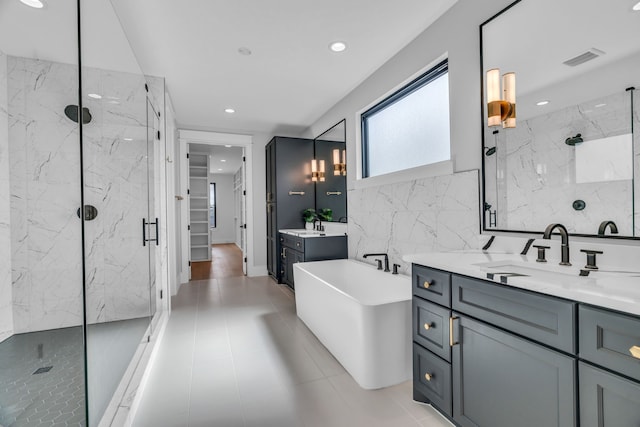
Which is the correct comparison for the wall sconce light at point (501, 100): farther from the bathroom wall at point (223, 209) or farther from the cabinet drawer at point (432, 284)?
the bathroom wall at point (223, 209)

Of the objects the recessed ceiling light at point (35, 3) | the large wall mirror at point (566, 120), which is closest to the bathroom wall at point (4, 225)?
the recessed ceiling light at point (35, 3)

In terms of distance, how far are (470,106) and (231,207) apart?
9.78 meters

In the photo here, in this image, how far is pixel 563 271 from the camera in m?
1.31

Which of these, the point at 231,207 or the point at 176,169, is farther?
the point at 231,207

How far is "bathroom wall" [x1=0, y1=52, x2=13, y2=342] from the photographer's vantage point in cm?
134

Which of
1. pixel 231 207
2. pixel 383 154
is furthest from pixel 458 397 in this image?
pixel 231 207

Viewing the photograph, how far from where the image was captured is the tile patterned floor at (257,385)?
64.4 inches

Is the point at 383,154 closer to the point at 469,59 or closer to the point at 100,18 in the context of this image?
the point at 469,59

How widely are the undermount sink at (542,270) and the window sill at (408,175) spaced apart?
858 mm

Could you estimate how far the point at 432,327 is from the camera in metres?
1.60

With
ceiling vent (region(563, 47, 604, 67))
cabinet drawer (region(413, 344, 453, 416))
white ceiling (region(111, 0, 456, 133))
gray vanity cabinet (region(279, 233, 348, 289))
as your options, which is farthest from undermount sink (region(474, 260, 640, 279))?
gray vanity cabinet (region(279, 233, 348, 289))

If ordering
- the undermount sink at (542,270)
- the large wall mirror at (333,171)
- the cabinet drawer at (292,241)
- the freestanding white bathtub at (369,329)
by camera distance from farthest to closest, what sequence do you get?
1. the large wall mirror at (333,171)
2. the cabinet drawer at (292,241)
3. the freestanding white bathtub at (369,329)
4. the undermount sink at (542,270)

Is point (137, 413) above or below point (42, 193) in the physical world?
below

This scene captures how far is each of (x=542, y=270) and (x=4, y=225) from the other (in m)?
2.50
